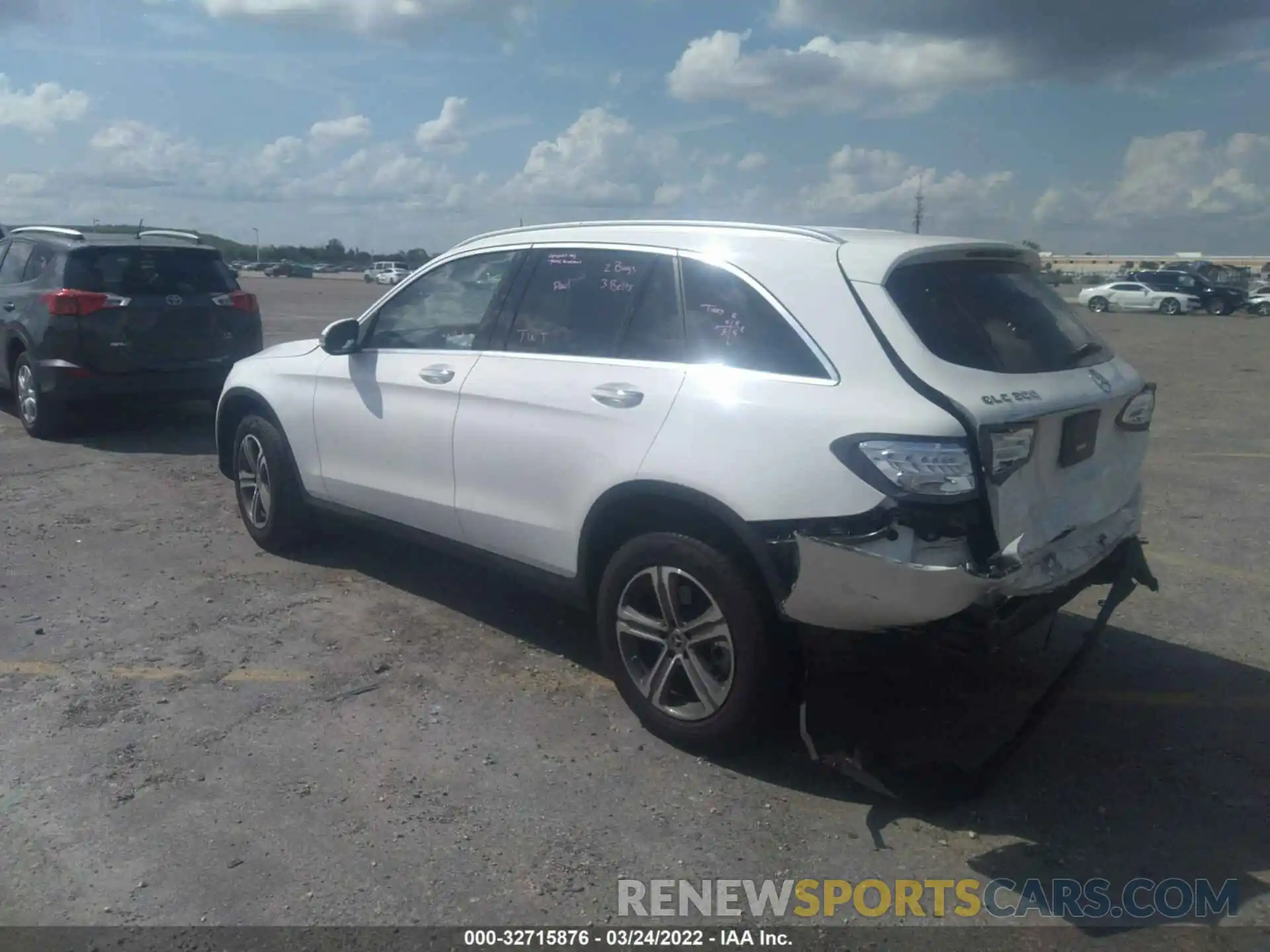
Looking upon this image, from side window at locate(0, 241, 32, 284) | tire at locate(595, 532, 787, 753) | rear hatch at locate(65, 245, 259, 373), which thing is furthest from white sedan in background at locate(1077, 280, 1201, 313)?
tire at locate(595, 532, 787, 753)

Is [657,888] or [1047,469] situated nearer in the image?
[657,888]

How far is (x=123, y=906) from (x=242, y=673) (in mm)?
1649

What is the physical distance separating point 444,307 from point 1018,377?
2.71m

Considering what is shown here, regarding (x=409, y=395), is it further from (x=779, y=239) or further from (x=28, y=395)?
(x=28, y=395)

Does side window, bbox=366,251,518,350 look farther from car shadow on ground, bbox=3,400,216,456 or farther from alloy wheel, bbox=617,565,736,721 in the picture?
car shadow on ground, bbox=3,400,216,456

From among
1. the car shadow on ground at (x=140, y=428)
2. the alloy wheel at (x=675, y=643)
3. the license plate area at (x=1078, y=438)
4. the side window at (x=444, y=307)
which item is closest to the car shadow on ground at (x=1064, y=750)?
the alloy wheel at (x=675, y=643)

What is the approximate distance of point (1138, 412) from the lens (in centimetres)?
428

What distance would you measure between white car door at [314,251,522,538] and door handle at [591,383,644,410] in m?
0.87

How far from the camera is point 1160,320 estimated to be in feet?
124

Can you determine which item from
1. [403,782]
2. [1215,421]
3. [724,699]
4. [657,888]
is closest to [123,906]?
[403,782]

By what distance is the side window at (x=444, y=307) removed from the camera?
4996mm

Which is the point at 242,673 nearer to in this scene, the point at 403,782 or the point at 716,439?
the point at 403,782

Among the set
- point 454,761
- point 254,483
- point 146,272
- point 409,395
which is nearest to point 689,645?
point 454,761

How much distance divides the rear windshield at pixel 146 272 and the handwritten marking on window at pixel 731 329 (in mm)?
7127
